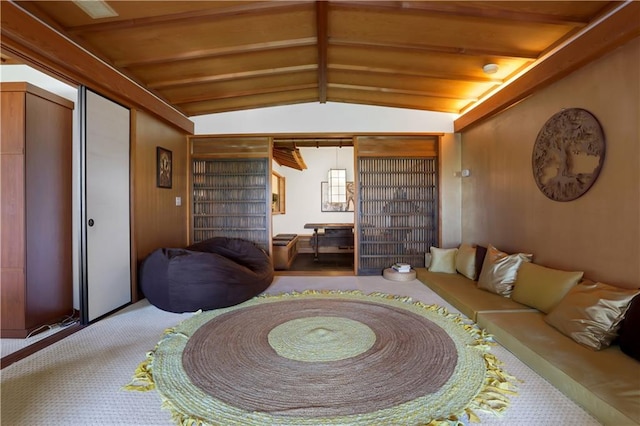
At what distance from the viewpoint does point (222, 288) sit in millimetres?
2914

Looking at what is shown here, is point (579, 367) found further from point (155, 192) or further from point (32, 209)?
point (155, 192)

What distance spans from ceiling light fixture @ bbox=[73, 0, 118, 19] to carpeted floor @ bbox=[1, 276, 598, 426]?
2487mm

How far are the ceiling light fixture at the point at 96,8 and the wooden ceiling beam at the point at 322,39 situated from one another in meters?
1.53

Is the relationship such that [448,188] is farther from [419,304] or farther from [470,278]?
[419,304]

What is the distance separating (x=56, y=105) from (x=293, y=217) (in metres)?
6.20

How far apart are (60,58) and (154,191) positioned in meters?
1.70

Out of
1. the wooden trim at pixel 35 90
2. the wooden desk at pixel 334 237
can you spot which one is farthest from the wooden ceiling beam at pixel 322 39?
the wooden desk at pixel 334 237

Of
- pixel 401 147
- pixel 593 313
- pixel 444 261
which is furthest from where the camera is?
pixel 401 147

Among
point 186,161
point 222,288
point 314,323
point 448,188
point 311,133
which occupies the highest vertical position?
point 311,133

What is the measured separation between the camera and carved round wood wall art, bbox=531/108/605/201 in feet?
7.18

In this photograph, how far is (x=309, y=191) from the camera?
8.53m

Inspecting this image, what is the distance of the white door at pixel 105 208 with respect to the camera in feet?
8.62

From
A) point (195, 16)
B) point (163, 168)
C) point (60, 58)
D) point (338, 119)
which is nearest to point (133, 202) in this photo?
point (163, 168)

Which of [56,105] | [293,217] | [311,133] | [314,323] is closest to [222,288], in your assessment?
[314,323]
